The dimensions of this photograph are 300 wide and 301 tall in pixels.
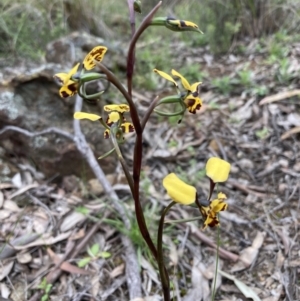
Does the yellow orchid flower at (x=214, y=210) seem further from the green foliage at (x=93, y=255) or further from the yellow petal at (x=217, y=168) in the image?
the green foliage at (x=93, y=255)

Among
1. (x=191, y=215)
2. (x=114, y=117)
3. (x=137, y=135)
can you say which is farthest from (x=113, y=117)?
(x=191, y=215)

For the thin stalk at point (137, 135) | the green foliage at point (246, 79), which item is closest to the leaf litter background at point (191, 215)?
the green foliage at point (246, 79)

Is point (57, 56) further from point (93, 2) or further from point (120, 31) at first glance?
point (120, 31)

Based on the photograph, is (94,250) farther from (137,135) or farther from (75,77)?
(75,77)

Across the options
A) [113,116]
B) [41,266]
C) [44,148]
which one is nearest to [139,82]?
[44,148]

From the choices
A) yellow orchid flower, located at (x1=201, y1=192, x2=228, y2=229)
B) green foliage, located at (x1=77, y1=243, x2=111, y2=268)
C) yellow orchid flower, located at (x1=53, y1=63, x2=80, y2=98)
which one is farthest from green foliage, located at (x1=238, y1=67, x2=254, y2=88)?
yellow orchid flower, located at (x1=53, y1=63, x2=80, y2=98)

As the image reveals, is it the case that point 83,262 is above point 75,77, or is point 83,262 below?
below

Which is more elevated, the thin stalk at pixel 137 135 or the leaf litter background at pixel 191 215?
the thin stalk at pixel 137 135
